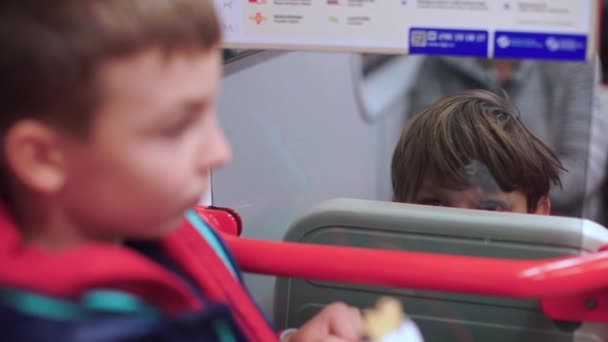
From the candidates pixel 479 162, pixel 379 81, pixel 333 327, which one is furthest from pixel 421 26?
pixel 379 81

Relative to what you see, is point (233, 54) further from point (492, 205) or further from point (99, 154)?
point (99, 154)

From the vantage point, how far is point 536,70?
132 centimetres

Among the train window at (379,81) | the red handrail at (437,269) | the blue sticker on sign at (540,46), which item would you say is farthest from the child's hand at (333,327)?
the train window at (379,81)

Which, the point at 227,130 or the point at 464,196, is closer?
the point at 464,196

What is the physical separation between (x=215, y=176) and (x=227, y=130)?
0.06 meters

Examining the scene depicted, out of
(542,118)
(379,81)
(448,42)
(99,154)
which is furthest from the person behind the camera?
(379,81)

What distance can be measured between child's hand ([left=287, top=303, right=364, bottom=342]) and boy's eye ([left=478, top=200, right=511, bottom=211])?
0.82 feet

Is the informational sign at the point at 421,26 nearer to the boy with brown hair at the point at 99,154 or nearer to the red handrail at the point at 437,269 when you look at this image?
the red handrail at the point at 437,269

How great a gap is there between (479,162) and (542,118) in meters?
0.50

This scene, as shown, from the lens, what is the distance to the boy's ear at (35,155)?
20.5 inches

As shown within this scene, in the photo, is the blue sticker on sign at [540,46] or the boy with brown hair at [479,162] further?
the boy with brown hair at [479,162]

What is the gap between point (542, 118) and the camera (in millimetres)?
1397

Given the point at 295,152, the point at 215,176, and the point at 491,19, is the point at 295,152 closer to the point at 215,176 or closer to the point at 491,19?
the point at 215,176

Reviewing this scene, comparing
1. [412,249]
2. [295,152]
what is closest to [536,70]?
[295,152]
